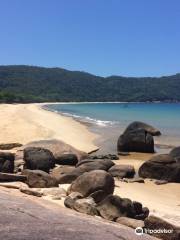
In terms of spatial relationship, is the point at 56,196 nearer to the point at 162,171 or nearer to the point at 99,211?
the point at 99,211

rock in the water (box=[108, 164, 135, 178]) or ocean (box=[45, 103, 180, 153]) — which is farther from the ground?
rock in the water (box=[108, 164, 135, 178])

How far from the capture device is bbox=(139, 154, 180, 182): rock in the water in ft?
45.2

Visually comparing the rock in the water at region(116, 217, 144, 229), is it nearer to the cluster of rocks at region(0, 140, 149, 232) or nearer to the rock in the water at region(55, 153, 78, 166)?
the cluster of rocks at region(0, 140, 149, 232)

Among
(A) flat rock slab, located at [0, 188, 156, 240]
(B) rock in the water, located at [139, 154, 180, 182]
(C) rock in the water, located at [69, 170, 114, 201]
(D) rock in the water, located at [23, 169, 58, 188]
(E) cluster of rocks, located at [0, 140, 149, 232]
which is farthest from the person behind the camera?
(B) rock in the water, located at [139, 154, 180, 182]

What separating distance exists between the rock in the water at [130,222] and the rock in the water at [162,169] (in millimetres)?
6170

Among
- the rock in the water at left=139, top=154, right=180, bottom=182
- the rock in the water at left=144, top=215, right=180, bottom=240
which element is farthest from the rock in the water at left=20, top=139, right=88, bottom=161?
the rock in the water at left=144, top=215, right=180, bottom=240

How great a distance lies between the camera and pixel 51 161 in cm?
1500

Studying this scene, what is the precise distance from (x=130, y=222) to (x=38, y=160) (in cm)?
731

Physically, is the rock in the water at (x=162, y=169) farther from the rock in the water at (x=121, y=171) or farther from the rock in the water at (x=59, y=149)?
the rock in the water at (x=59, y=149)

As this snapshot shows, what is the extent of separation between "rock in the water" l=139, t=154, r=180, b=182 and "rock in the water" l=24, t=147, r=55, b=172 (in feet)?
9.65

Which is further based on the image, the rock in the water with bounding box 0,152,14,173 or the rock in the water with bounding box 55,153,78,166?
the rock in the water with bounding box 55,153,78,166

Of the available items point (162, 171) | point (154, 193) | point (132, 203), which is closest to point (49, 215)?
point (132, 203)

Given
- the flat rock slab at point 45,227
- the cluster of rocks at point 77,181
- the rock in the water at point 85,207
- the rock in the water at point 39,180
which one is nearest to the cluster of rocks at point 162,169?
the cluster of rocks at point 77,181

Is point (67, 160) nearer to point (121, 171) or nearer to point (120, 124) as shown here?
point (121, 171)
